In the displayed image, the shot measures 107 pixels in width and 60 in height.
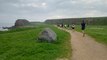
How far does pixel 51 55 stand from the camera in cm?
1886

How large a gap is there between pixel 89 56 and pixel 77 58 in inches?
46.7

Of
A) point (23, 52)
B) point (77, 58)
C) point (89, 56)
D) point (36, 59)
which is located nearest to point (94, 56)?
point (89, 56)

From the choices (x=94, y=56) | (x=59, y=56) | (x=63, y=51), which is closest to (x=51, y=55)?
(x=59, y=56)

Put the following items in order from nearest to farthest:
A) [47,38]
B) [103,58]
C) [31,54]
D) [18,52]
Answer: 1. [103,58]
2. [31,54]
3. [18,52]
4. [47,38]

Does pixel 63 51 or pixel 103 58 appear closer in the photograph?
pixel 103 58

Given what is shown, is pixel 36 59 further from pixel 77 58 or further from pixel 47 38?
pixel 47 38

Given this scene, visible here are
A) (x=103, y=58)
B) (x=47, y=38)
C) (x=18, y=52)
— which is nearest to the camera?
(x=103, y=58)

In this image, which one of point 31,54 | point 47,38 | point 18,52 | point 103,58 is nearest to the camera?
point 103,58

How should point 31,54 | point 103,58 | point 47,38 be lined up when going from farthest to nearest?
point 47,38 < point 31,54 < point 103,58

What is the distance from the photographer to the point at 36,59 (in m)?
17.9

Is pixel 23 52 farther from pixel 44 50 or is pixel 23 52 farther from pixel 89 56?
pixel 89 56

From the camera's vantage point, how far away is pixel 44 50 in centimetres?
2125

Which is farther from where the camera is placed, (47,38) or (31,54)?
(47,38)

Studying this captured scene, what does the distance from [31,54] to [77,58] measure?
14.6ft
